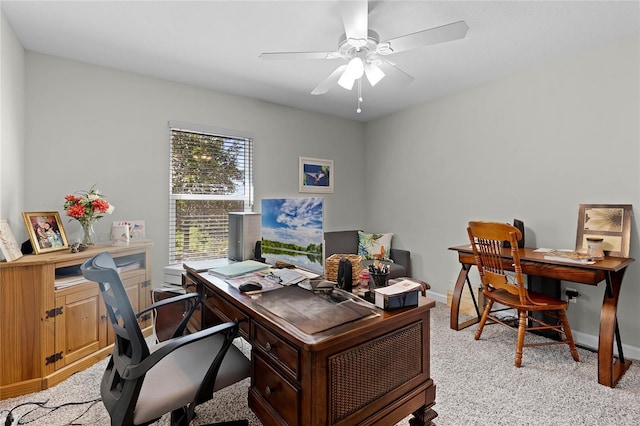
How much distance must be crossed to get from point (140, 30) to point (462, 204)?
11.4ft

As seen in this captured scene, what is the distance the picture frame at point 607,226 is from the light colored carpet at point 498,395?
871 mm

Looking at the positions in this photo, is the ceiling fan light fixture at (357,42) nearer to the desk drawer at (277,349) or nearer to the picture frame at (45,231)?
the desk drawer at (277,349)

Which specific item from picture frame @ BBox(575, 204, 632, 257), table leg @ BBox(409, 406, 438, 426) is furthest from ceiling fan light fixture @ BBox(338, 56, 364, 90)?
picture frame @ BBox(575, 204, 632, 257)

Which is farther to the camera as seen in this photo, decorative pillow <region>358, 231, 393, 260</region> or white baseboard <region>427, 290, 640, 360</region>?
decorative pillow <region>358, 231, 393, 260</region>

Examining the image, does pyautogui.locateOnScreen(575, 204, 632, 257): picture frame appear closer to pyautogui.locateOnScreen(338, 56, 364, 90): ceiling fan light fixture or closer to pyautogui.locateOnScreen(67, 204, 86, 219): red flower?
pyautogui.locateOnScreen(338, 56, 364, 90): ceiling fan light fixture

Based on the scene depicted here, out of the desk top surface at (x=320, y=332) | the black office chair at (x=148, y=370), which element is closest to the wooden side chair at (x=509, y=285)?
the desk top surface at (x=320, y=332)

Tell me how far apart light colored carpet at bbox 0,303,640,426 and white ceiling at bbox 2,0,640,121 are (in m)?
2.50

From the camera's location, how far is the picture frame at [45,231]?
219 cm

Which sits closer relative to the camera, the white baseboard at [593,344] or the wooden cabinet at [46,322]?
the wooden cabinet at [46,322]

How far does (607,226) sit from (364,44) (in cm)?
237

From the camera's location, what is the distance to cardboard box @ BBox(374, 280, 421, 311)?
4.37 ft

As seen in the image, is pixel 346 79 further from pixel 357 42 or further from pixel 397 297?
pixel 397 297

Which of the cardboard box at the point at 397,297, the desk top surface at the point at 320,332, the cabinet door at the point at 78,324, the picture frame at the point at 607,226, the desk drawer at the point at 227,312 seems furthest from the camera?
the picture frame at the point at 607,226

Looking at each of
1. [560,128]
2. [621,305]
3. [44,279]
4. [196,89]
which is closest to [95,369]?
[44,279]
